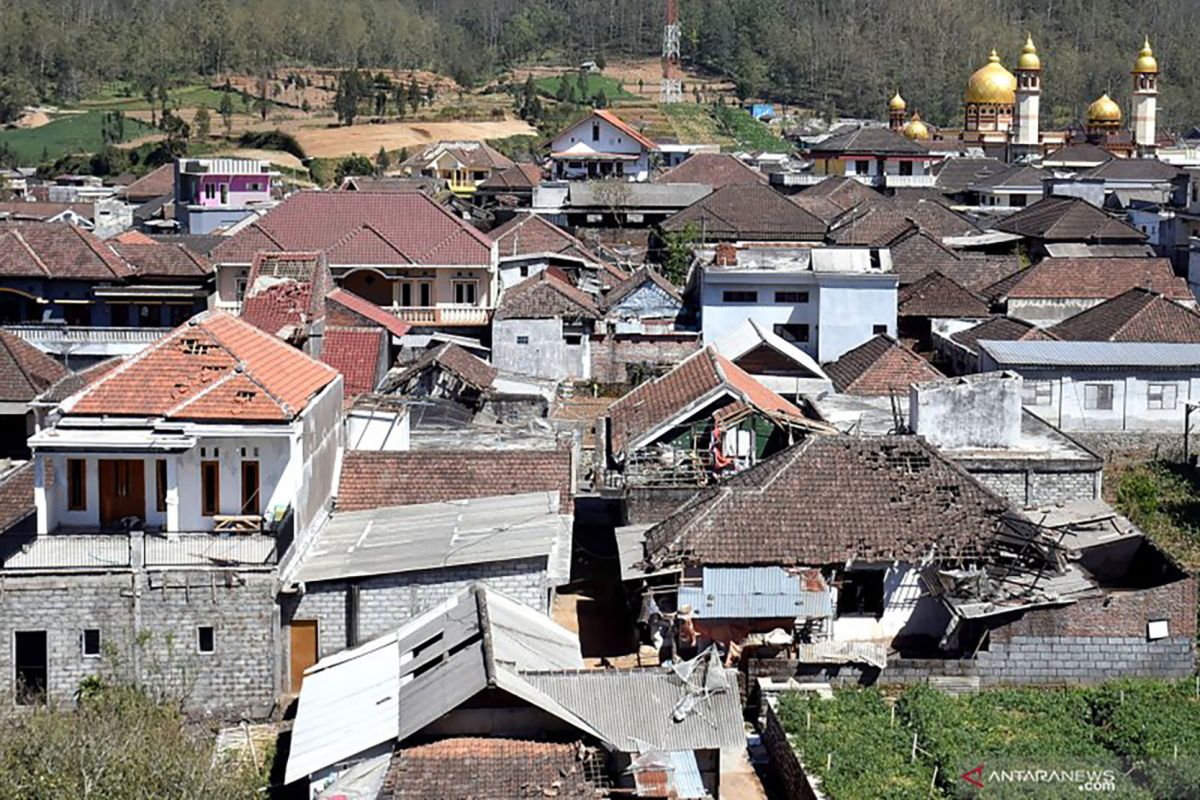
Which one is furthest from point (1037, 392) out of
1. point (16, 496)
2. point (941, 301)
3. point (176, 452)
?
point (16, 496)

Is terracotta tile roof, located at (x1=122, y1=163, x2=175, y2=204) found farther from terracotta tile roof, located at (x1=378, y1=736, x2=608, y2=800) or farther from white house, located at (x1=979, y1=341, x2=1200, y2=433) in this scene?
terracotta tile roof, located at (x1=378, y1=736, x2=608, y2=800)

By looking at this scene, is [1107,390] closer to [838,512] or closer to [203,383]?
[838,512]

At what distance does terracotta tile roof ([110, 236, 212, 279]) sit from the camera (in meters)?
32.6

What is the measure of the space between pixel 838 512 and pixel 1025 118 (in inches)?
2511

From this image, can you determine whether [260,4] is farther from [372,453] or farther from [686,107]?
[372,453]

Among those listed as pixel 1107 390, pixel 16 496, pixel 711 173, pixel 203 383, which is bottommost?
pixel 16 496

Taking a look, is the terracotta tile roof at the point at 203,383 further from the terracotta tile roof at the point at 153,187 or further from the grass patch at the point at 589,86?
the grass patch at the point at 589,86

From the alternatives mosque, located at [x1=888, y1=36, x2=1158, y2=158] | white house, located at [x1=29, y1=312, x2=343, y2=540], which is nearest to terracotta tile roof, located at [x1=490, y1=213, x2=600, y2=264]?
white house, located at [x1=29, y1=312, x2=343, y2=540]

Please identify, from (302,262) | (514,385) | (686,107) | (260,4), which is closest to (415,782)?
(302,262)

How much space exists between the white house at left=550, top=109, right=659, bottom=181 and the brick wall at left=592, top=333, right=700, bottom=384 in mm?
25956

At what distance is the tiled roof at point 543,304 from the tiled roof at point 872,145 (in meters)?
30.8

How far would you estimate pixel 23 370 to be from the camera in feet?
86.2

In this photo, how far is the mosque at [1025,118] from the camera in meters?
77.9

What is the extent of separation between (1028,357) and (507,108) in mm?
75423
